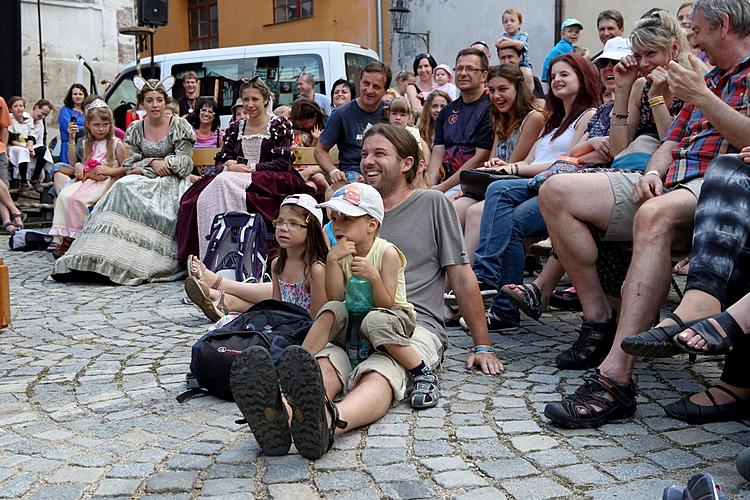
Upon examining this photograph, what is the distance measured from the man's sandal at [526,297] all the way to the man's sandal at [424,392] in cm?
107

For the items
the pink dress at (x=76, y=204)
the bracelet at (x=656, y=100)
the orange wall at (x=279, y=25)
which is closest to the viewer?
the bracelet at (x=656, y=100)

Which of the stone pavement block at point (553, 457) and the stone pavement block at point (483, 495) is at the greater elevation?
the stone pavement block at point (553, 457)

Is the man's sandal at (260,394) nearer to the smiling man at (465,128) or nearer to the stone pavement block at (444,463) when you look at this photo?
the stone pavement block at (444,463)

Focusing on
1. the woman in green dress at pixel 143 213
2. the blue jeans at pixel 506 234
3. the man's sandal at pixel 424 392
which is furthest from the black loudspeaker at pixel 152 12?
the man's sandal at pixel 424 392

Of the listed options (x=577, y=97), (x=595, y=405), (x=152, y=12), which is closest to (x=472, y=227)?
(x=577, y=97)

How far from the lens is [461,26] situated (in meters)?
19.1

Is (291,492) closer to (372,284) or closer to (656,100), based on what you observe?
(372,284)

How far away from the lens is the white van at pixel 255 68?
46.0 ft

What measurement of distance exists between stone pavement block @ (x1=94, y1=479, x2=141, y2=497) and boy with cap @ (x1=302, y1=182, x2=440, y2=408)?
99cm

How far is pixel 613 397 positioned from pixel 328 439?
3.75 feet

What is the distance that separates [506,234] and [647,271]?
1.92m

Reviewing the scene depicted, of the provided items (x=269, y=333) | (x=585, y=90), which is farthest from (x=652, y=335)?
(x=585, y=90)

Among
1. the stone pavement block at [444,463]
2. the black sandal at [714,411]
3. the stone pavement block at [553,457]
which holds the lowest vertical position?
the stone pavement block at [444,463]

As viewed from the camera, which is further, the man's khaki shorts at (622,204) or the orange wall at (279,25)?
the orange wall at (279,25)
